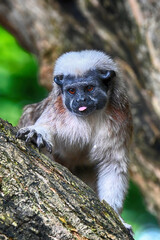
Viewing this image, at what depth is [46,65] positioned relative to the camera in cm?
873

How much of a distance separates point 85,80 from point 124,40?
11.2ft

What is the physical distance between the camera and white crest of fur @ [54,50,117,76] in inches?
200

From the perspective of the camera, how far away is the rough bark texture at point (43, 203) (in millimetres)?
3080

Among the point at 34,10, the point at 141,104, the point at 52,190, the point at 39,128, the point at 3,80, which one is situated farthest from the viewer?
the point at 3,80

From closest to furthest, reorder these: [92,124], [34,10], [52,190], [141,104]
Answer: [52,190]
[92,124]
[141,104]
[34,10]

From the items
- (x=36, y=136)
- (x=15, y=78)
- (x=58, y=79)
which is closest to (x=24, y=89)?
(x=15, y=78)

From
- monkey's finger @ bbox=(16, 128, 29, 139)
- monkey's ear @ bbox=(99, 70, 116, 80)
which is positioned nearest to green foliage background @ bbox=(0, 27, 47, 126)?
monkey's ear @ bbox=(99, 70, 116, 80)

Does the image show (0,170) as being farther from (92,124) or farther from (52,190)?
(92,124)

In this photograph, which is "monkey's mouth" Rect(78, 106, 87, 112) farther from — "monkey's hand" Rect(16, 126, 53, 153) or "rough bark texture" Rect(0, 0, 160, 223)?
"rough bark texture" Rect(0, 0, 160, 223)

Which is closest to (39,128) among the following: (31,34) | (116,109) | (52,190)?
(116,109)

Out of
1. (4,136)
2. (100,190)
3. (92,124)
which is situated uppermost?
(92,124)

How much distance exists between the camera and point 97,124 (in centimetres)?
525

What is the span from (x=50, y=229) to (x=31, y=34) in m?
6.56

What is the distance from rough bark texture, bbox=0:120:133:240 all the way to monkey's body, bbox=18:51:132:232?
1401 millimetres
